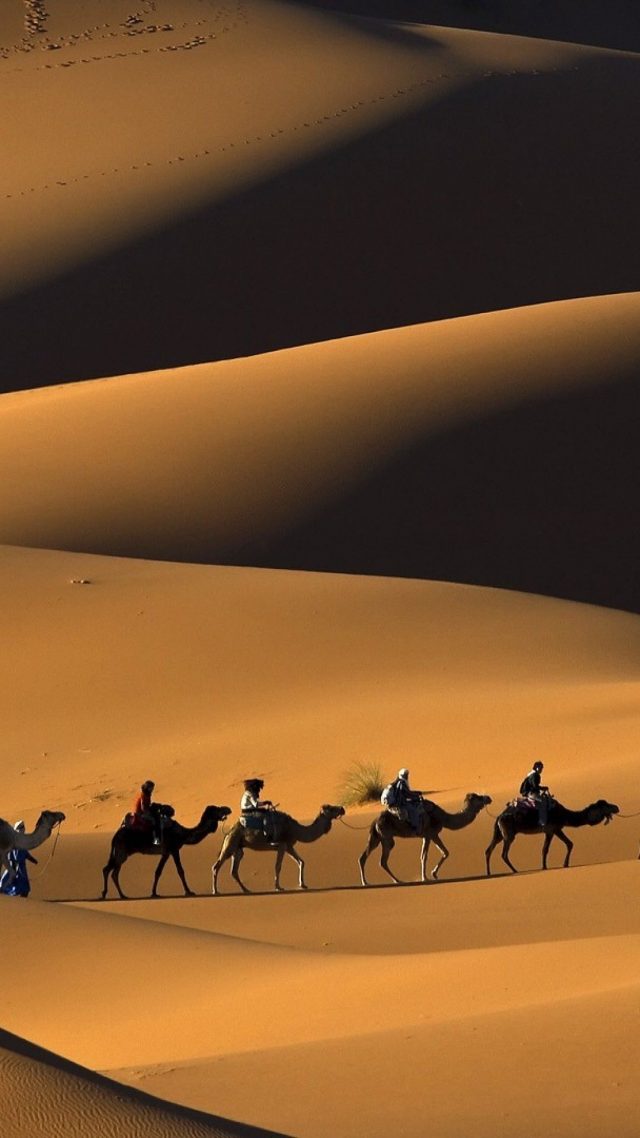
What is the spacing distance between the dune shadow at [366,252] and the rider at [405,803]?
30.1m

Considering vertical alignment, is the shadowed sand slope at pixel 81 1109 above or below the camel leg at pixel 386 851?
below

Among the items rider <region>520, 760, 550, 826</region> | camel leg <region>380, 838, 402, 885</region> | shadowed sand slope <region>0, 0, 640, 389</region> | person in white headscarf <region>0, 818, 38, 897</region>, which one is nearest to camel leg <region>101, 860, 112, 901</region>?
person in white headscarf <region>0, 818, 38, 897</region>

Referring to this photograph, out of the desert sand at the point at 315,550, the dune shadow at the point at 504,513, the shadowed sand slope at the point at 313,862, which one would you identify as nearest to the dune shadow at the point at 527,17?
the desert sand at the point at 315,550

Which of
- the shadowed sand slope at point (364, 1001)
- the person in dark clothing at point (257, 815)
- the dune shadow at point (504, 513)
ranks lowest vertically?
the shadowed sand slope at point (364, 1001)

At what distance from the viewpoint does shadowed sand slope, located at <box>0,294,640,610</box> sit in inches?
1214

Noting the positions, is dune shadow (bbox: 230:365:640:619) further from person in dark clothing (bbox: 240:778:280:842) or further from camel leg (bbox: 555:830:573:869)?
person in dark clothing (bbox: 240:778:280:842)

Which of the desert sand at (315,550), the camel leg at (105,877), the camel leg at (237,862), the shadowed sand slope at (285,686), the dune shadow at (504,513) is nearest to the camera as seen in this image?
the desert sand at (315,550)

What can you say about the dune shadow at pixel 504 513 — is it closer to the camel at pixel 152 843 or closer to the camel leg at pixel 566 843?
the camel leg at pixel 566 843

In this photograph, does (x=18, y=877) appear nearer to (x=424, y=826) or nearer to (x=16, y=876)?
(x=16, y=876)

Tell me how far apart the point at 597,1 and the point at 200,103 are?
39.7 metres

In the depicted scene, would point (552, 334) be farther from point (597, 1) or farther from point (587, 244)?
point (597, 1)

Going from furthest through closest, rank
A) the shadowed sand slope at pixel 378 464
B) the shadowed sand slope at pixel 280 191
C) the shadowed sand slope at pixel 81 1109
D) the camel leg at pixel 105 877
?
the shadowed sand slope at pixel 280 191 < the shadowed sand slope at pixel 378 464 < the camel leg at pixel 105 877 < the shadowed sand slope at pixel 81 1109

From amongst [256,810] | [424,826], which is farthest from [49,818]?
[424,826]

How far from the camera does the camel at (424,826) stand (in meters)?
18.2
